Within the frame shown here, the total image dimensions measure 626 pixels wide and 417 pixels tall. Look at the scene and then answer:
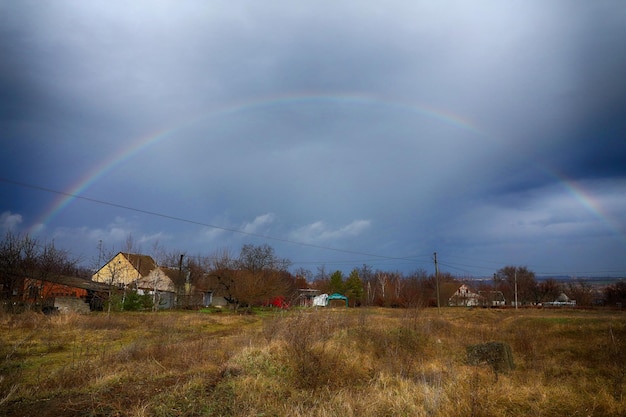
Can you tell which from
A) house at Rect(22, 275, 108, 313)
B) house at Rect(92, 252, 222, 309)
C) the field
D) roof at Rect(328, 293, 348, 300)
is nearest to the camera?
the field

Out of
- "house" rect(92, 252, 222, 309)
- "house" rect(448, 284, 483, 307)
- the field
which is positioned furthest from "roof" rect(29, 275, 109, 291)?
"house" rect(448, 284, 483, 307)

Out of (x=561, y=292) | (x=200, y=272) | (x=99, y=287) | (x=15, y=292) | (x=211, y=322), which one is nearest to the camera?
(x=211, y=322)

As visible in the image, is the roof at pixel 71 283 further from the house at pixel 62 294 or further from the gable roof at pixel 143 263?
the gable roof at pixel 143 263

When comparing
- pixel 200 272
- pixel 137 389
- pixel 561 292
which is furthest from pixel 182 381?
pixel 561 292

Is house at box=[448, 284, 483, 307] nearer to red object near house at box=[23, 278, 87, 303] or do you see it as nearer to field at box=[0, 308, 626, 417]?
red object near house at box=[23, 278, 87, 303]

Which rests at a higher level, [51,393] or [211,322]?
[51,393]

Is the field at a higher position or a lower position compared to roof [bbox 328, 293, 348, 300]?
higher

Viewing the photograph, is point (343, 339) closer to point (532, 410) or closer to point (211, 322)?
point (532, 410)

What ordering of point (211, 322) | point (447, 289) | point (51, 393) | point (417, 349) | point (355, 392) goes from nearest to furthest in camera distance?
point (51, 393)
point (355, 392)
point (417, 349)
point (211, 322)
point (447, 289)

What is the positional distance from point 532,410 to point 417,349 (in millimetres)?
7976

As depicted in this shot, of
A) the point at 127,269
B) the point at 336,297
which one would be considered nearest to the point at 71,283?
the point at 127,269

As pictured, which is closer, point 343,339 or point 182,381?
point 182,381

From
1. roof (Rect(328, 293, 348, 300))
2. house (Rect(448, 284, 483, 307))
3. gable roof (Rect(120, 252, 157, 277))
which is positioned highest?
gable roof (Rect(120, 252, 157, 277))

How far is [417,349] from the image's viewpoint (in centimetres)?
1423
